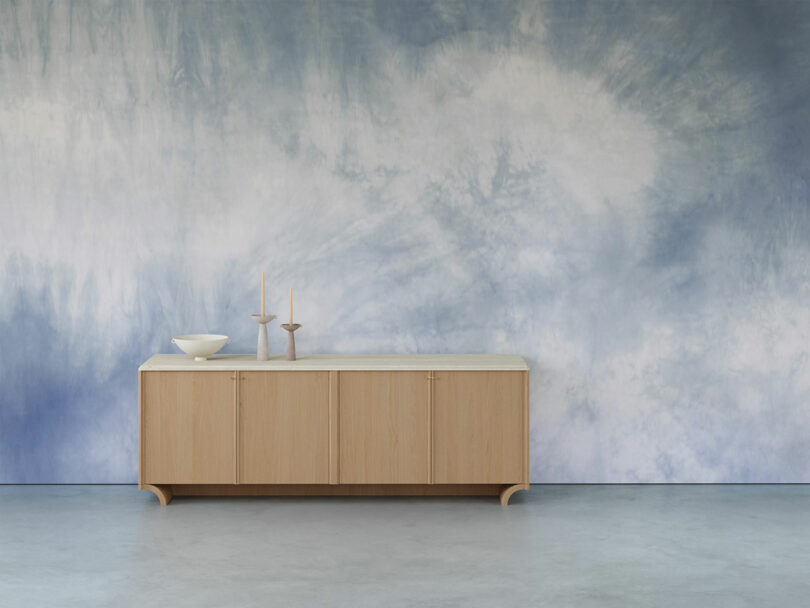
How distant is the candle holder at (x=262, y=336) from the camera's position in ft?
16.2

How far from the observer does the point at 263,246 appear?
5266mm

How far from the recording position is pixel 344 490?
5008 millimetres

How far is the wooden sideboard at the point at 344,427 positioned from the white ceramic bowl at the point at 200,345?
112mm

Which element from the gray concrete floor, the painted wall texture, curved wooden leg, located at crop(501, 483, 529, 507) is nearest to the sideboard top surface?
the painted wall texture

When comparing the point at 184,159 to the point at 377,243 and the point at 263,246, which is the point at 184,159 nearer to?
the point at 263,246

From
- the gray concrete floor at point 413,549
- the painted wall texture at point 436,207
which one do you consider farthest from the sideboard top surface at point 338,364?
the gray concrete floor at point 413,549

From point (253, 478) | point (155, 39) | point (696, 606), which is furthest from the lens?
point (155, 39)

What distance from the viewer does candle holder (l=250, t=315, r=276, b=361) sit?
4934mm

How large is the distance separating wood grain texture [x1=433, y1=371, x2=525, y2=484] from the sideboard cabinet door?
3.94 feet

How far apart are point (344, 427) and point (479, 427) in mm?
773

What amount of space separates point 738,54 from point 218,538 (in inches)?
164

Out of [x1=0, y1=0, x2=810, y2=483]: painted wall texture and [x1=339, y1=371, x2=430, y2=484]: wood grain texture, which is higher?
[x1=0, y1=0, x2=810, y2=483]: painted wall texture

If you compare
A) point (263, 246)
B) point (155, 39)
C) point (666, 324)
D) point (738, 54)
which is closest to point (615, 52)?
point (738, 54)

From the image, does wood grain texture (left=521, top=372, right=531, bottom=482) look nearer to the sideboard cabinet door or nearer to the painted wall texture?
the painted wall texture
